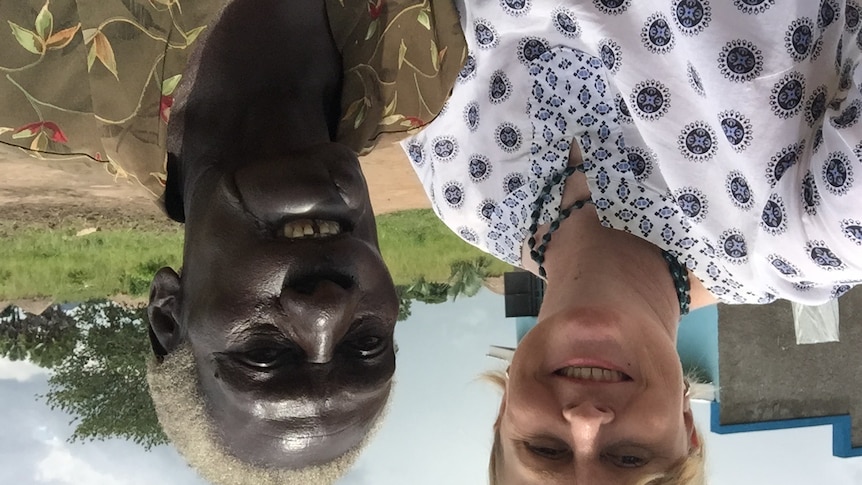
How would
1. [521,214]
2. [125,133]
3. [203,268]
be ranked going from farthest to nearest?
[521,214] → [125,133] → [203,268]

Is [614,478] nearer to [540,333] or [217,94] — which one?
[540,333]

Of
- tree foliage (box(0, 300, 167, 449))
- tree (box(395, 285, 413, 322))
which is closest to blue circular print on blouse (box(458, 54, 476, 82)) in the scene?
tree (box(395, 285, 413, 322))

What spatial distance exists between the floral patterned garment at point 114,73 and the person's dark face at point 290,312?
16 centimetres

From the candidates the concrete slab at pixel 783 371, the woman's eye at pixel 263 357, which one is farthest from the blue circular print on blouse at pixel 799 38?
the concrete slab at pixel 783 371

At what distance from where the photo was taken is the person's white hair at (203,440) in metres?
0.68

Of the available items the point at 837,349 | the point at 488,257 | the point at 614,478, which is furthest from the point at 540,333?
the point at 837,349

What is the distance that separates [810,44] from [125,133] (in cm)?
80

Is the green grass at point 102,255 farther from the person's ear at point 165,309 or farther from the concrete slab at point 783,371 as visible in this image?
the person's ear at point 165,309

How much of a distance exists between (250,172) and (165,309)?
0.57 ft

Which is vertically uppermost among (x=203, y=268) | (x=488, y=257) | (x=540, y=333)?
(x=203, y=268)

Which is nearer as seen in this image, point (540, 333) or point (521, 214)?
point (540, 333)

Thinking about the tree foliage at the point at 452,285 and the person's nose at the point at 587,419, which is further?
the tree foliage at the point at 452,285

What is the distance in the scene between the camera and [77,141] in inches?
31.0

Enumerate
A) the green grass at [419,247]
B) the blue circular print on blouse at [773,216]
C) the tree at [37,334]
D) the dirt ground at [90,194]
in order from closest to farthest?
the blue circular print on blouse at [773,216] < the dirt ground at [90,194] < the green grass at [419,247] < the tree at [37,334]
